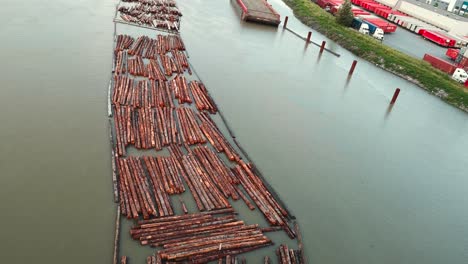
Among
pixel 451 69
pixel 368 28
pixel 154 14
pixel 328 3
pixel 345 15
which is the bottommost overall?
pixel 154 14

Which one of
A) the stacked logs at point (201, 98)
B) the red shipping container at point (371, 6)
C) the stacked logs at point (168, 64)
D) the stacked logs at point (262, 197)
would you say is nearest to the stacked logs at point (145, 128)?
the stacked logs at point (201, 98)

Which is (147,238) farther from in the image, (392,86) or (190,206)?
(392,86)

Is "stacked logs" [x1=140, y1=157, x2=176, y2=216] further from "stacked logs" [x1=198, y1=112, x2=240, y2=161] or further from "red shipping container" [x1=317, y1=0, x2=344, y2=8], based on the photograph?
"red shipping container" [x1=317, y1=0, x2=344, y2=8]

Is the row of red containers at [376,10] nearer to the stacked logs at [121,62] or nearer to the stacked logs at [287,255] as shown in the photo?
the stacked logs at [121,62]

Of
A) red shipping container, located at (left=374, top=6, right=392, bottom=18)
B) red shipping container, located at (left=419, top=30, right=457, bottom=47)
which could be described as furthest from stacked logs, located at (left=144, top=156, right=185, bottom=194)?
red shipping container, located at (left=374, top=6, right=392, bottom=18)

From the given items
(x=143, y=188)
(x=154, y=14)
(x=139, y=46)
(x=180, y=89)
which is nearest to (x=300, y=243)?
(x=143, y=188)

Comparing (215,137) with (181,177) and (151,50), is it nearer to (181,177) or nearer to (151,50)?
(181,177)
